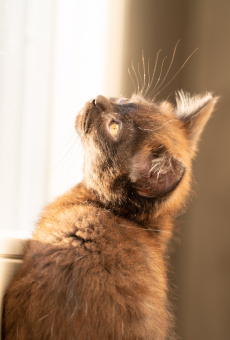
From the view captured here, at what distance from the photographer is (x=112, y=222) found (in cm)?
81

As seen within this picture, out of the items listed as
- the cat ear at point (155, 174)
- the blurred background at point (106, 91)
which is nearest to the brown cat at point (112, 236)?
the cat ear at point (155, 174)

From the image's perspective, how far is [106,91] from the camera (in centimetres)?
136

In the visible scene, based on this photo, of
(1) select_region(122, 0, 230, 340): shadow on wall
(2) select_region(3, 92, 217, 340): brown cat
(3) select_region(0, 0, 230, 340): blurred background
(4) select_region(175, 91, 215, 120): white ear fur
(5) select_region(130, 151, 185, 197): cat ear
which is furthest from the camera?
(1) select_region(122, 0, 230, 340): shadow on wall

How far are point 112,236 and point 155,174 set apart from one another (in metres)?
0.21

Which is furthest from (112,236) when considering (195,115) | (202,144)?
(202,144)

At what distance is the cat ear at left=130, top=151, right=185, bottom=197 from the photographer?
0.80m

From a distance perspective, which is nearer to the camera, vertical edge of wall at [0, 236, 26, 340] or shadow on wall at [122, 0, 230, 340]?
vertical edge of wall at [0, 236, 26, 340]

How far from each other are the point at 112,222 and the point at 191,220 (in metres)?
0.87

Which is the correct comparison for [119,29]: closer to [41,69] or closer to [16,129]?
[41,69]

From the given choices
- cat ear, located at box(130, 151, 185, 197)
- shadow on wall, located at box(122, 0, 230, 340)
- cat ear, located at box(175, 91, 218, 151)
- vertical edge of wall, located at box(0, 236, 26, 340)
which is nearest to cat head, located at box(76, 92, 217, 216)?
cat ear, located at box(130, 151, 185, 197)

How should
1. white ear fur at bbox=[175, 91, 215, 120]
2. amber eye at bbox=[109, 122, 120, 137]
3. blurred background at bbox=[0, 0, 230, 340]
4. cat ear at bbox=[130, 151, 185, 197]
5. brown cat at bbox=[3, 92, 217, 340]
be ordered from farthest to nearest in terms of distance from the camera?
white ear fur at bbox=[175, 91, 215, 120], blurred background at bbox=[0, 0, 230, 340], amber eye at bbox=[109, 122, 120, 137], cat ear at bbox=[130, 151, 185, 197], brown cat at bbox=[3, 92, 217, 340]

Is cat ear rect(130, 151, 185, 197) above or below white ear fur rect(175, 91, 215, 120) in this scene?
below

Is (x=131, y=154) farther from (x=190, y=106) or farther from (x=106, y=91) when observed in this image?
(x=106, y=91)

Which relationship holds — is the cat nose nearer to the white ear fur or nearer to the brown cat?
the brown cat
